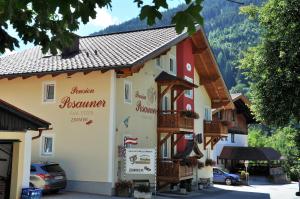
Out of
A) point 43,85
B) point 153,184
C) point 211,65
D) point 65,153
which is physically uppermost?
point 211,65

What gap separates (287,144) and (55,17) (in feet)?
95.1

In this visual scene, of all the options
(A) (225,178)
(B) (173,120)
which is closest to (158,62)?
(B) (173,120)

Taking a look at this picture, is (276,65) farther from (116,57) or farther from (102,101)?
(102,101)

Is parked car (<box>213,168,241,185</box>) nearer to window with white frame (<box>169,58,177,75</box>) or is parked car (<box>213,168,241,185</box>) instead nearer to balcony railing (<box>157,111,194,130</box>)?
window with white frame (<box>169,58,177,75</box>)

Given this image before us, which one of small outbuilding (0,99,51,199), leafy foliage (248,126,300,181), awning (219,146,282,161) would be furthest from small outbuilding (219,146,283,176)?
small outbuilding (0,99,51,199)

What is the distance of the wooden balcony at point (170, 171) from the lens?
24234 mm

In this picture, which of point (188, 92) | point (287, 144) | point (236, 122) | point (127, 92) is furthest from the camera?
point (236, 122)

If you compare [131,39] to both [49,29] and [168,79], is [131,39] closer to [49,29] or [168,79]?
[168,79]

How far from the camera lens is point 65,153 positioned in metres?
22.3

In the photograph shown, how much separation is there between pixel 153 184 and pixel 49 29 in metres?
20.0

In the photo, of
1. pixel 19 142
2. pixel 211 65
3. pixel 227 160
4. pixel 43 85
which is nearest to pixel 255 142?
pixel 227 160

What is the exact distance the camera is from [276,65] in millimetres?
17766

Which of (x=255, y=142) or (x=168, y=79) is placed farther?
(x=255, y=142)

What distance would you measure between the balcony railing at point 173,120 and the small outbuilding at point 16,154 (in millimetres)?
10431
